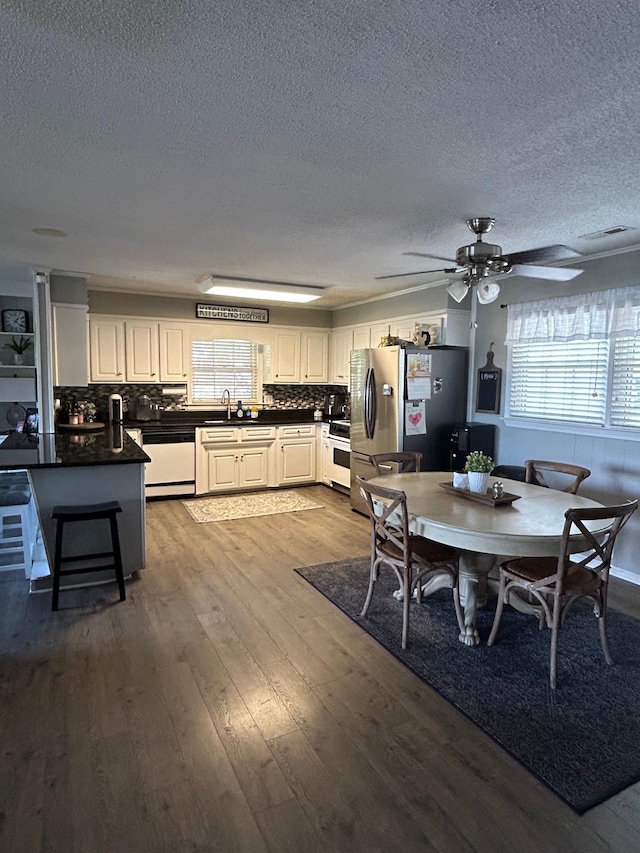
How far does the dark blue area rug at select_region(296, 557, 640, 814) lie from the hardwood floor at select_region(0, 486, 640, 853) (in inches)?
3.3

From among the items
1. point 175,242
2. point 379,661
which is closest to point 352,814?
point 379,661

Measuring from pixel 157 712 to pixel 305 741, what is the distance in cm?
69

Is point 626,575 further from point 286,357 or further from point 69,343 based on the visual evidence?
point 69,343

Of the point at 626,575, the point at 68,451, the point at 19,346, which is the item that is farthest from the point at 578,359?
the point at 19,346

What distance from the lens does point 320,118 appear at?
1889 mm

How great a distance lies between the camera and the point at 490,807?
1.75 m

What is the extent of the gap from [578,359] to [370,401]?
1977mm

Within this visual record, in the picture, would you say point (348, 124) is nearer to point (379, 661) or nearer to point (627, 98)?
point (627, 98)

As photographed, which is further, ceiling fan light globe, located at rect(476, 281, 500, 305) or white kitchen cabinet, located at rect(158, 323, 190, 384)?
white kitchen cabinet, located at rect(158, 323, 190, 384)

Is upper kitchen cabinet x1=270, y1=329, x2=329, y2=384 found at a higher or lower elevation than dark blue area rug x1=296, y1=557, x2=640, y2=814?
higher

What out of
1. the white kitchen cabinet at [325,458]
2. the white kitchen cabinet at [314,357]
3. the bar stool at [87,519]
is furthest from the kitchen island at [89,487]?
the white kitchen cabinet at [314,357]

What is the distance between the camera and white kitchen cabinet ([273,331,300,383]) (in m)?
6.79

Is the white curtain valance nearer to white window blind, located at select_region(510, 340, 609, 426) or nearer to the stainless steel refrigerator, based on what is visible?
white window blind, located at select_region(510, 340, 609, 426)

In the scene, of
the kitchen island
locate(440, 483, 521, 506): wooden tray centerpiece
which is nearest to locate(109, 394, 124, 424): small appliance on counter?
the kitchen island
